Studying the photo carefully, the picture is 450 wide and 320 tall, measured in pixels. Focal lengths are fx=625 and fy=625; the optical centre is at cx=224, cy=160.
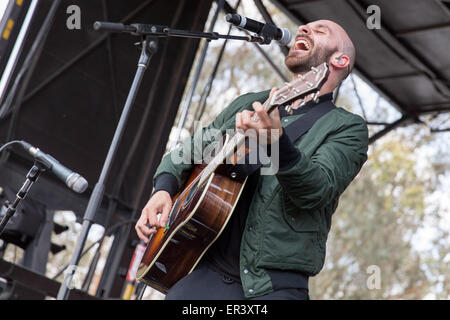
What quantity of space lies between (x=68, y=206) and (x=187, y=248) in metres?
3.11

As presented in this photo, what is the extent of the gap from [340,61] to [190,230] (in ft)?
3.04

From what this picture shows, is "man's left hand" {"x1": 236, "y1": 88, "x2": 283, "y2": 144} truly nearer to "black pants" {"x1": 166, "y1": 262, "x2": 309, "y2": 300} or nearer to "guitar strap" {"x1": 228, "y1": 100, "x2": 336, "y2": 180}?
"guitar strap" {"x1": 228, "y1": 100, "x2": 336, "y2": 180}

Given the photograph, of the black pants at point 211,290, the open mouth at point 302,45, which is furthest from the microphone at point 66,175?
the open mouth at point 302,45

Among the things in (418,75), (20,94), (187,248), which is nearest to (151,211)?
(187,248)

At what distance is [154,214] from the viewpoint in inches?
102

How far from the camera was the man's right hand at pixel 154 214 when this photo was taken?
101 inches

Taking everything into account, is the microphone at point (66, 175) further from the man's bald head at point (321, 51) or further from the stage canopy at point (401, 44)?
the stage canopy at point (401, 44)

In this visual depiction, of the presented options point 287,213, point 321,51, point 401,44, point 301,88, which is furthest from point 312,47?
point 401,44

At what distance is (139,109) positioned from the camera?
5617 millimetres

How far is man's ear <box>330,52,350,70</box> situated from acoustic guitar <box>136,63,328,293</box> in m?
0.38
